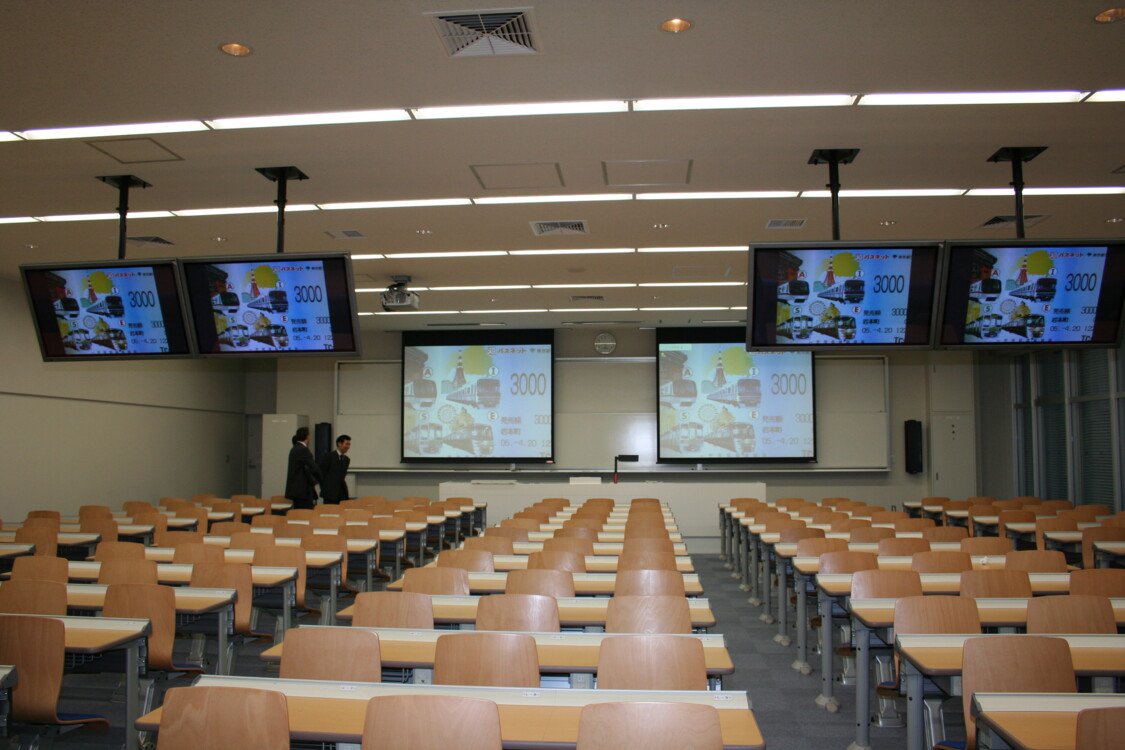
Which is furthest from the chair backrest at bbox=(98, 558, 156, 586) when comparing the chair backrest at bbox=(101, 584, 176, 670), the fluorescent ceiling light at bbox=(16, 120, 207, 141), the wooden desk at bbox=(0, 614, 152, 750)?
the fluorescent ceiling light at bbox=(16, 120, 207, 141)

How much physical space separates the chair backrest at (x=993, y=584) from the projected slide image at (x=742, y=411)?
10.0m

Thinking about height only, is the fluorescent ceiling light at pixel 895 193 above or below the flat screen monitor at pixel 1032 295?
above

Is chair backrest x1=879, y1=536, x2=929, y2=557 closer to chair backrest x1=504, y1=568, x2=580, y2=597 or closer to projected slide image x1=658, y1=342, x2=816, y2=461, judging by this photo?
chair backrest x1=504, y1=568, x2=580, y2=597

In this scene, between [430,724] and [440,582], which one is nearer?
[430,724]

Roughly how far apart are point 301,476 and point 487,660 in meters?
8.25

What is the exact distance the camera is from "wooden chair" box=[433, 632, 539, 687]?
3.21 m

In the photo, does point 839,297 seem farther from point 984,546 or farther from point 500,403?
point 500,403

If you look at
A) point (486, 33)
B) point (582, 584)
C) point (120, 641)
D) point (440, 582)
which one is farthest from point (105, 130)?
point (582, 584)

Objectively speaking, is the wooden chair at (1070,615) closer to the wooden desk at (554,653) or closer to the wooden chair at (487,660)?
the wooden desk at (554,653)

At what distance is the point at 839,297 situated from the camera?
18.7 feet

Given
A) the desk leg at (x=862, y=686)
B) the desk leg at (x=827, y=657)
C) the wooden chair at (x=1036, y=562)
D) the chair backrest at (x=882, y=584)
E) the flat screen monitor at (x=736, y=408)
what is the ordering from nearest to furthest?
the desk leg at (x=862, y=686) → the chair backrest at (x=882, y=584) → the desk leg at (x=827, y=657) → the wooden chair at (x=1036, y=562) → the flat screen monitor at (x=736, y=408)

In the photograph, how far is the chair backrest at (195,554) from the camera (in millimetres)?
5910

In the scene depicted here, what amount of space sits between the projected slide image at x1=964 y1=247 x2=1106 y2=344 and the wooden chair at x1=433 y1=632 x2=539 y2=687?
13.2 feet

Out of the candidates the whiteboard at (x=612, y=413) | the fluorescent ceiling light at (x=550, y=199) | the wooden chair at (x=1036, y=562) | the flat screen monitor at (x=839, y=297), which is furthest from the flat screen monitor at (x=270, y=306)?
the whiteboard at (x=612, y=413)
